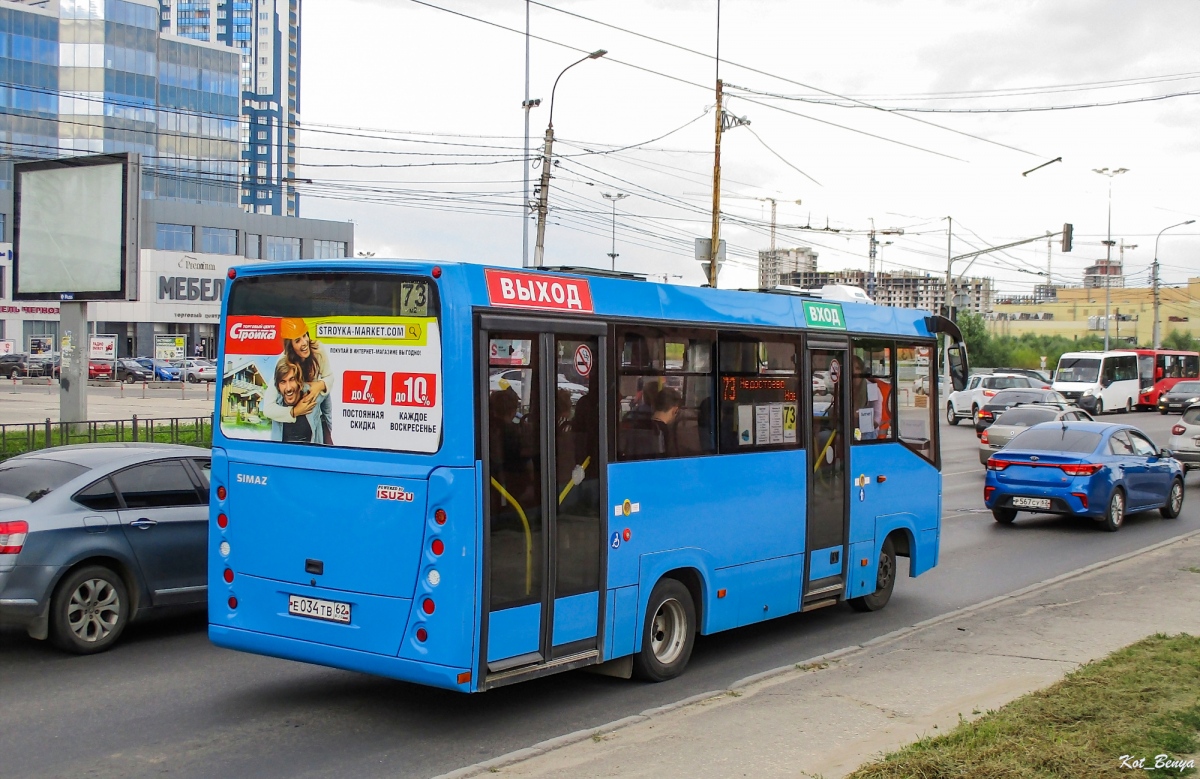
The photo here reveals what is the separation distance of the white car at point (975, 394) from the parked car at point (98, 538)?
127ft

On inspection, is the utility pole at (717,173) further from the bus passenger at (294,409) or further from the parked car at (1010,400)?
the bus passenger at (294,409)

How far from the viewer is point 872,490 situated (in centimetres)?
1085

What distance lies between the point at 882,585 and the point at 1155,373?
51928 millimetres

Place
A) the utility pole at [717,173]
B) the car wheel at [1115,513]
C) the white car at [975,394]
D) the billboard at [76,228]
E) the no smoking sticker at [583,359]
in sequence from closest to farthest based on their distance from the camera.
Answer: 1. the no smoking sticker at [583,359]
2. the car wheel at [1115,513]
3. the billboard at [76,228]
4. the utility pole at [717,173]
5. the white car at [975,394]

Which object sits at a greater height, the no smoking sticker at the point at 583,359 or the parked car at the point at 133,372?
the no smoking sticker at the point at 583,359

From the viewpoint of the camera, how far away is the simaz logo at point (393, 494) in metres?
6.73

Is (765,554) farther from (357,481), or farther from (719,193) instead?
(719,193)

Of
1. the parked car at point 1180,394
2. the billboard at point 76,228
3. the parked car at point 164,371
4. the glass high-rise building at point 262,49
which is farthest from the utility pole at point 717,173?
the glass high-rise building at point 262,49

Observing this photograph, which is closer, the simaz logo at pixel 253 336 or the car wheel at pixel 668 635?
the simaz logo at pixel 253 336

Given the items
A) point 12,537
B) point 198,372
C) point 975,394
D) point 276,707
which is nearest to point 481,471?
point 276,707

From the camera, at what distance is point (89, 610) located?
8875mm

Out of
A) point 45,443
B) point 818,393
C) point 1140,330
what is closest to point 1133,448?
point 818,393

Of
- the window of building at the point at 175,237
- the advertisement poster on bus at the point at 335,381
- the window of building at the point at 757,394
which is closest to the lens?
the advertisement poster on bus at the point at 335,381

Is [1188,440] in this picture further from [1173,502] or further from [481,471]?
[481,471]
